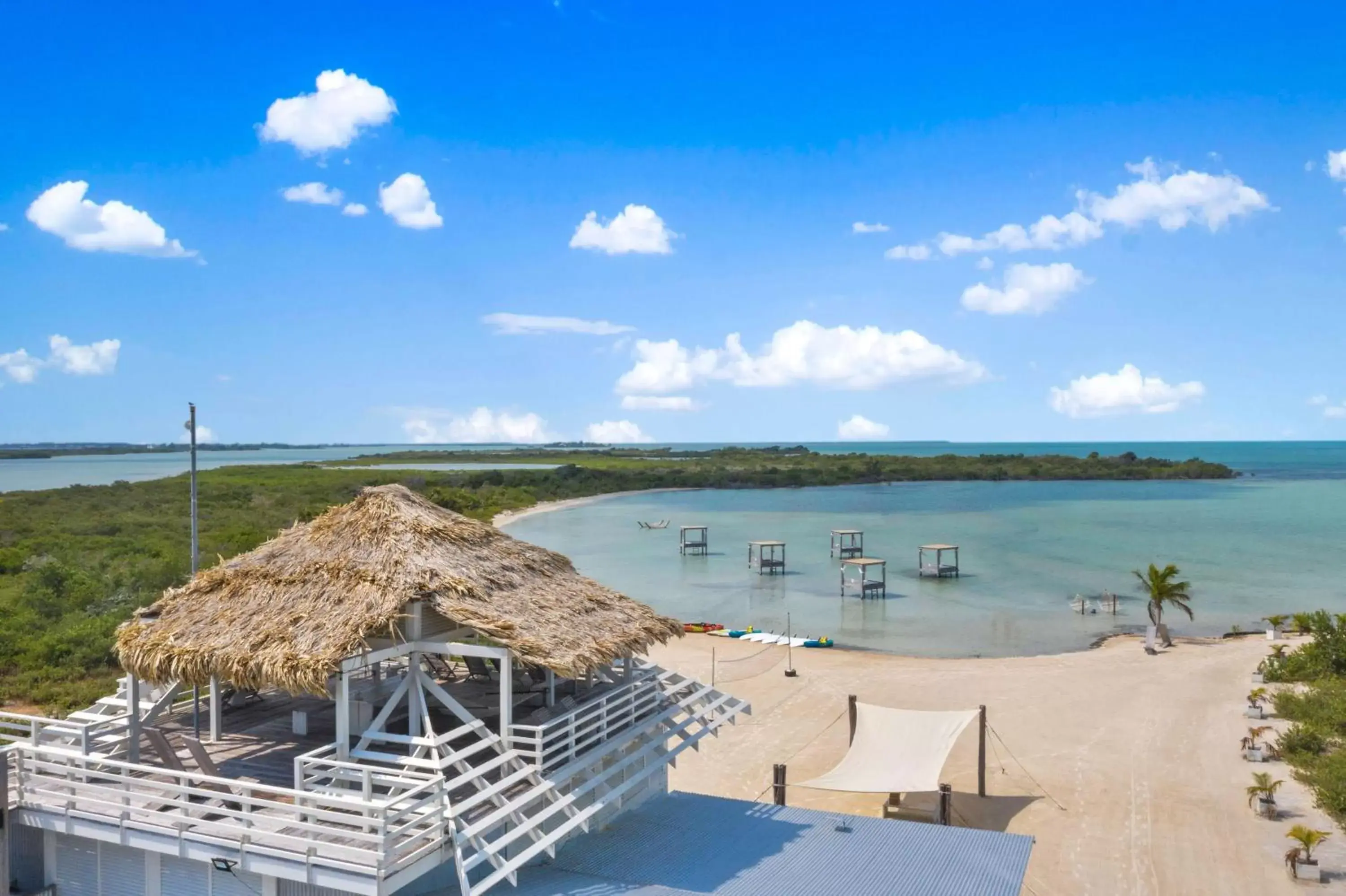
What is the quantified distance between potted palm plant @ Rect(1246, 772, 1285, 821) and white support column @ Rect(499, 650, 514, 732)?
39.2 feet

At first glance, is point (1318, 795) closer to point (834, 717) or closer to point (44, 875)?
point (834, 717)

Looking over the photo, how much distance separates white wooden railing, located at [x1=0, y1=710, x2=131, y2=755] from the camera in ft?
33.1

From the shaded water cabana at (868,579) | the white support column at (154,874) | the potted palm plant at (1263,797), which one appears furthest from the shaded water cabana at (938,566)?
the white support column at (154,874)

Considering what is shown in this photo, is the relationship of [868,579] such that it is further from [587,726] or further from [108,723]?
[108,723]

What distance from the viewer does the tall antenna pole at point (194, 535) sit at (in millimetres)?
11217

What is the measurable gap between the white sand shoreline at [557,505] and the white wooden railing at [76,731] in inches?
1819

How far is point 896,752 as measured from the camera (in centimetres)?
1459

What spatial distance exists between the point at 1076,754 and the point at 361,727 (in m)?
13.6

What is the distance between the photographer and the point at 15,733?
17141 mm

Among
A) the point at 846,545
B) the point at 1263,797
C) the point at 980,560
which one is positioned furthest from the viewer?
the point at 846,545

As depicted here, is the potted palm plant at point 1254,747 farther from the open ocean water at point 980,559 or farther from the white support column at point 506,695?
the white support column at point 506,695

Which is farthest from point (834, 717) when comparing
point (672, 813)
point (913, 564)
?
point (913, 564)

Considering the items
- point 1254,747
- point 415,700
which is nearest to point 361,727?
point 415,700

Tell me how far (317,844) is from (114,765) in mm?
2692
